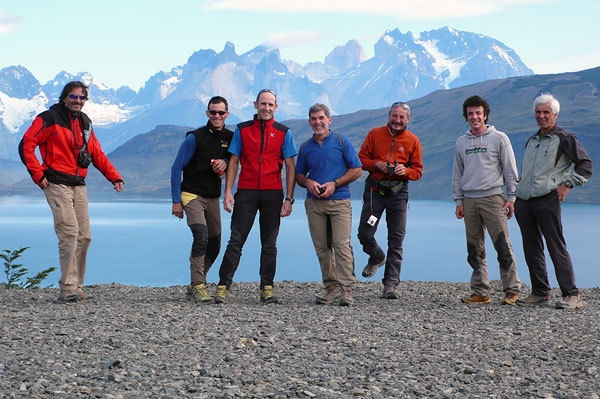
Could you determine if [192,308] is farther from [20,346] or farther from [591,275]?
[591,275]

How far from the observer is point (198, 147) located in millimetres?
9414

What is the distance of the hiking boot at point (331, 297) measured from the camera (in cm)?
972

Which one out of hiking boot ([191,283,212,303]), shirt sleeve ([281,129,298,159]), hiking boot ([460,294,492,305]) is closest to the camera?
shirt sleeve ([281,129,298,159])

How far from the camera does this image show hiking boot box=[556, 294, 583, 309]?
9.62 m

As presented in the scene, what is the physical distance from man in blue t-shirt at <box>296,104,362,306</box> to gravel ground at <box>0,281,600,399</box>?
1.85 feet

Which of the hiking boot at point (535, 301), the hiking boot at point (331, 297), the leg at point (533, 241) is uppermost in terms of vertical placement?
the leg at point (533, 241)

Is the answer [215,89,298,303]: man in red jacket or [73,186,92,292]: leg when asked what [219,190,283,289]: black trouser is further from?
[73,186,92,292]: leg

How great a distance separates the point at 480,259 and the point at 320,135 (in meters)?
2.75

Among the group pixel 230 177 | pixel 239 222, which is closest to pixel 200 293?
pixel 239 222

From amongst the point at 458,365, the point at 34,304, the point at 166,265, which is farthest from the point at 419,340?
the point at 166,265

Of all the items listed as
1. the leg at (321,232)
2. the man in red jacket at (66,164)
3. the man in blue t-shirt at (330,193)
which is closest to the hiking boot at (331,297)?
the man in blue t-shirt at (330,193)

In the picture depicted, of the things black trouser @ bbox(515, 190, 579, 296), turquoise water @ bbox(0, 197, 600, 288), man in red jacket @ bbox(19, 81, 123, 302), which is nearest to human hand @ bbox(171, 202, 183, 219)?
man in red jacket @ bbox(19, 81, 123, 302)

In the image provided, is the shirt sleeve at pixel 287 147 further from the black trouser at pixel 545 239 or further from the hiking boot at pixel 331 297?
the black trouser at pixel 545 239

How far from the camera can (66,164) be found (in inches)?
372
